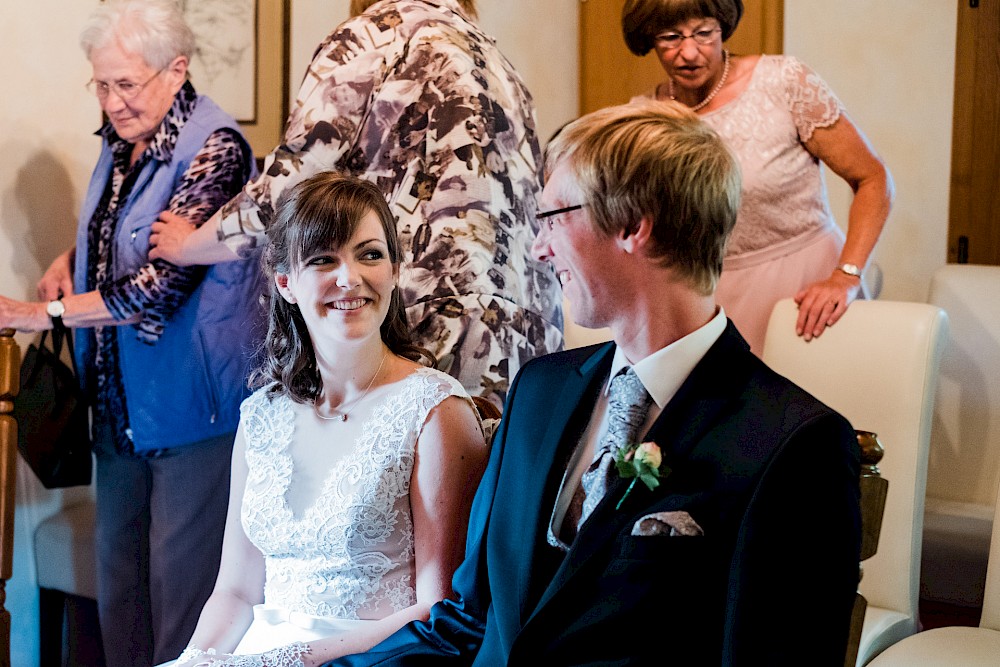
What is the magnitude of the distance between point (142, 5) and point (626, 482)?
71.9 inches

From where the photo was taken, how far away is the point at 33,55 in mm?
2820

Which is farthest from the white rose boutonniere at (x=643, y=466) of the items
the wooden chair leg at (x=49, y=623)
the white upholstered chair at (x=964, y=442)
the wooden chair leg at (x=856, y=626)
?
the wooden chair leg at (x=49, y=623)

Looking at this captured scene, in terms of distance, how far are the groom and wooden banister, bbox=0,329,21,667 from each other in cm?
126

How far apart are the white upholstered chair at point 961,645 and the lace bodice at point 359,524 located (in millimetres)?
850

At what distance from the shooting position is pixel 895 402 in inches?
82.4

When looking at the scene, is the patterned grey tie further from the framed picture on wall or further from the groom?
the framed picture on wall

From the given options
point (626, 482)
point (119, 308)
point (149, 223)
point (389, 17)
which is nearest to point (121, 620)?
point (119, 308)

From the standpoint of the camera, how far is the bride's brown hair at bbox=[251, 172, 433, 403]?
1.64m

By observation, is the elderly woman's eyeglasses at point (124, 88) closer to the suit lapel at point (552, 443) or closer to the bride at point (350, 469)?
the bride at point (350, 469)

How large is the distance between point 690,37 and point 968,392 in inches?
46.7

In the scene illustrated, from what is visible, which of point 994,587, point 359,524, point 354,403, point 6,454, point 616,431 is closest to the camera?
point 616,431

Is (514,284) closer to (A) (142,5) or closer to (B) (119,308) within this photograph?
(B) (119,308)

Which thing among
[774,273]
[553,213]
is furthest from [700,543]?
[774,273]

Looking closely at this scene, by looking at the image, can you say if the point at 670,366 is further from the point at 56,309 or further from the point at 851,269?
the point at 56,309
